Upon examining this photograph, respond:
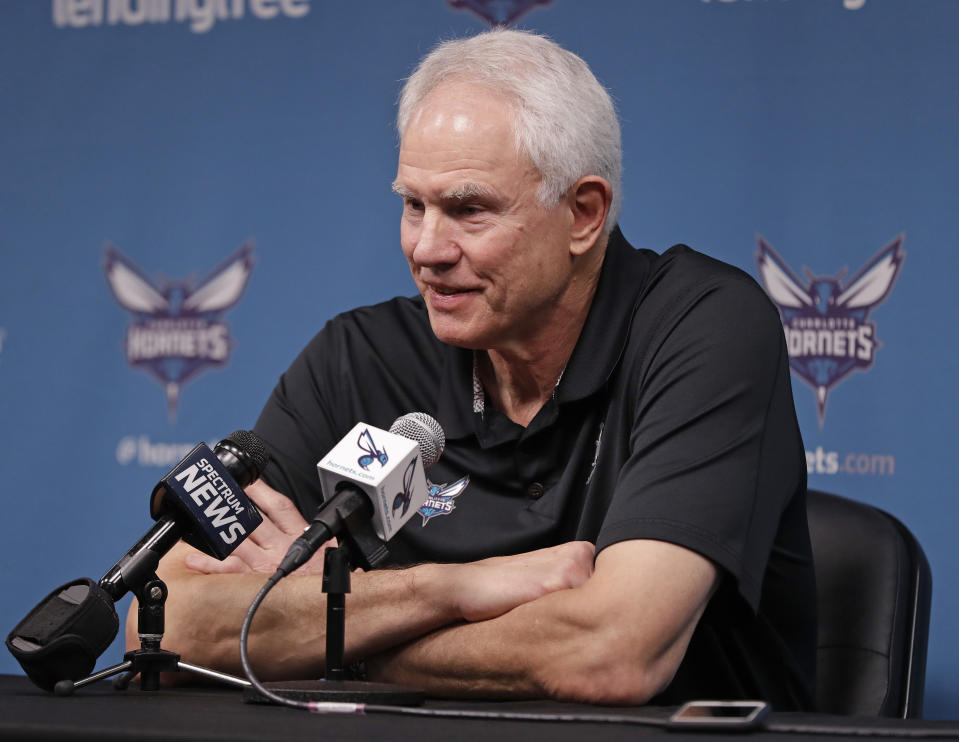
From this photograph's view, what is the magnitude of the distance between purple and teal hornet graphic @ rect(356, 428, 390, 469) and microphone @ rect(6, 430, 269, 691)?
0.18 meters

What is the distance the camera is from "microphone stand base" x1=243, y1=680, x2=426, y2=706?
123 cm

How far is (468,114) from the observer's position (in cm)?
182

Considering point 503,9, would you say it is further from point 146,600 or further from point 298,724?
point 298,724

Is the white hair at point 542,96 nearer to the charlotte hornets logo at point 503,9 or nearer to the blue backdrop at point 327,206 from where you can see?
the blue backdrop at point 327,206

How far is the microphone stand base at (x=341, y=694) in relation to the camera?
1.23m

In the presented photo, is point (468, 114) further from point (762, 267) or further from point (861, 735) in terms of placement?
point (861, 735)

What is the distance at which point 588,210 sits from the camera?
6.37 feet

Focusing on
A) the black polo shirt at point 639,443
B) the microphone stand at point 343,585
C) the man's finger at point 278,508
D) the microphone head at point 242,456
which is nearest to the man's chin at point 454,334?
the black polo shirt at point 639,443

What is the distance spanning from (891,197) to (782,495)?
40.9 inches

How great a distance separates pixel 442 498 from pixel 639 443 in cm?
43

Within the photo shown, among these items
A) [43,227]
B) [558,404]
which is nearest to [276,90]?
[43,227]

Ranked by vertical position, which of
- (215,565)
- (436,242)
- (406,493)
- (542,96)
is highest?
(542,96)

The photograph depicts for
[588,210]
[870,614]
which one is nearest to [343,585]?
[588,210]

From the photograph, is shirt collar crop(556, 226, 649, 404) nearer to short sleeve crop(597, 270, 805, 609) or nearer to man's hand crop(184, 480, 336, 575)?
short sleeve crop(597, 270, 805, 609)
